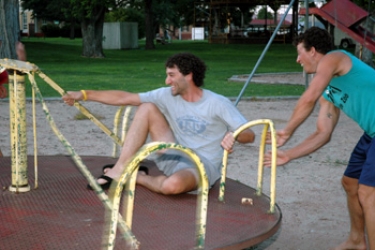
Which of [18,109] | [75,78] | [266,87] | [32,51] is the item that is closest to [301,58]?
[18,109]

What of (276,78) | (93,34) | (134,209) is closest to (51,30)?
(93,34)

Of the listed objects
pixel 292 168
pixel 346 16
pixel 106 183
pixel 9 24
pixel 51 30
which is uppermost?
pixel 346 16

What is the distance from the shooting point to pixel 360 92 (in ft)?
13.2

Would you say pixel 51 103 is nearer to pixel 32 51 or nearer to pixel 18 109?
pixel 18 109

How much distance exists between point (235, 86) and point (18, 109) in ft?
38.0

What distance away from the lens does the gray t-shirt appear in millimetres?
4621

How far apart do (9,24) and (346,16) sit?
31.0 feet

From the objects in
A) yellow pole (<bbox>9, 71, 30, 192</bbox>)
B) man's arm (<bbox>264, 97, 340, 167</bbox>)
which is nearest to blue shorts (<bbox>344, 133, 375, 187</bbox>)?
man's arm (<bbox>264, 97, 340, 167</bbox>)

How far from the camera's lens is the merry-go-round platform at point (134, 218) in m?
3.38

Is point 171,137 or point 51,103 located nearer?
point 171,137

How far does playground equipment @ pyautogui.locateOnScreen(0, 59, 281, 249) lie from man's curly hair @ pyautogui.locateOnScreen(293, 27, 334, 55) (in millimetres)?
507

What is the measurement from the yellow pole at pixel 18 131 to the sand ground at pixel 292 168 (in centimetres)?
164

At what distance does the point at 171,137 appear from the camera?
481 cm

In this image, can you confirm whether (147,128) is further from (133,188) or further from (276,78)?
(276,78)
